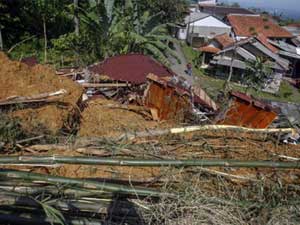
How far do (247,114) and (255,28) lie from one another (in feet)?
112

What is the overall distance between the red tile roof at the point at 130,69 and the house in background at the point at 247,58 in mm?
19324

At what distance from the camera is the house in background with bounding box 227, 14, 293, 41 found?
37.2 m

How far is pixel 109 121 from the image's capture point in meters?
5.16

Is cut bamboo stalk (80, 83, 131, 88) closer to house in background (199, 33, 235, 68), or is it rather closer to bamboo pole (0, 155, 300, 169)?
bamboo pole (0, 155, 300, 169)

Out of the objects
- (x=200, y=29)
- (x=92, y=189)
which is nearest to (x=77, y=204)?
(x=92, y=189)

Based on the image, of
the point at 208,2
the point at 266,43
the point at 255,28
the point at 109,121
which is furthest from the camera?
the point at 208,2

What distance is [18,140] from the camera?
3.38 m

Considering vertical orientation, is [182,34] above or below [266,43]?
below

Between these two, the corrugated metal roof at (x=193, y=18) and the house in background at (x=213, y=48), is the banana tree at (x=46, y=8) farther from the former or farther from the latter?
the corrugated metal roof at (x=193, y=18)

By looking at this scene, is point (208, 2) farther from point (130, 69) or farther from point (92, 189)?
point (92, 189)

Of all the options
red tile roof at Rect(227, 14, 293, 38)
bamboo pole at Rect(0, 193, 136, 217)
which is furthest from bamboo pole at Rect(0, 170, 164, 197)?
red tile roof at Rect(227, 14, 293, 38)

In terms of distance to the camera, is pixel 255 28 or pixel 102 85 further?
pixel 255 28

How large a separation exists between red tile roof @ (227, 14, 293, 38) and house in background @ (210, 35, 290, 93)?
8.70 m

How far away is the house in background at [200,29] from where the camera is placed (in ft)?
127
